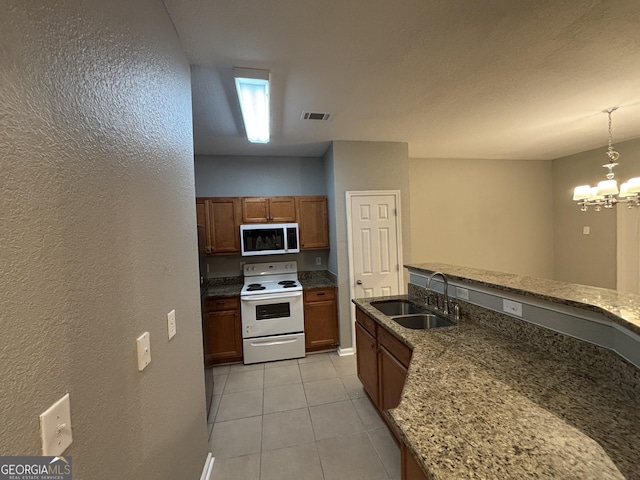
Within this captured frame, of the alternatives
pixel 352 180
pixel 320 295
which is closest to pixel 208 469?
pixel 320 295

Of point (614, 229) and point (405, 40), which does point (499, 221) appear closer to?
point (614, 229)

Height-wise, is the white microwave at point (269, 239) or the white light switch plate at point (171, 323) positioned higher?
the white microwave at point (269, 239)

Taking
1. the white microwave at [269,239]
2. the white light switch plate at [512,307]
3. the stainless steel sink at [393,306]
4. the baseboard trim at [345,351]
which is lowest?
the baseboard trim at [345,351]

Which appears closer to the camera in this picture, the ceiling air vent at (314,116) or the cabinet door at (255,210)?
the ceiling air vent at (314,116)

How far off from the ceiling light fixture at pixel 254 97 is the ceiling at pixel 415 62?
0.07 meters

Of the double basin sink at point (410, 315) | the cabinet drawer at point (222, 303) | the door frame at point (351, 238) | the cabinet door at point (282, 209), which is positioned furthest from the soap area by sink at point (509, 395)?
the cabinet door at point (282, 209)

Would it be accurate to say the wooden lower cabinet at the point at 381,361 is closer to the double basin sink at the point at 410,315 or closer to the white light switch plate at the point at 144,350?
the double basin sink at the point at 410,315

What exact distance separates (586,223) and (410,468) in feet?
17.7

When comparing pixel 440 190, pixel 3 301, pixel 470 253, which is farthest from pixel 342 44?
pixel 470 253

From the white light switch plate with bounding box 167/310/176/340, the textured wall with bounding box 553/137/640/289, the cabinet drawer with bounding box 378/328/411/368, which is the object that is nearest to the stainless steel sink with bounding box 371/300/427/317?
the cabinet drawer with bounding box 378/328/411/368

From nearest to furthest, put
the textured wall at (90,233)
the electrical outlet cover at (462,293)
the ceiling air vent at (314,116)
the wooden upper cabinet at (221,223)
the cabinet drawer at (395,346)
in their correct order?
the textured wall at (90,233) < the cabinet drawer at (395,346) < the electrical outlet cover at (462,293) < the ceiling air vent at (314,116) < the wooden upper cabinet at (221,223)

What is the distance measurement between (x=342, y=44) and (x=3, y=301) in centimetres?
193

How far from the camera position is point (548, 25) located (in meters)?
1.54

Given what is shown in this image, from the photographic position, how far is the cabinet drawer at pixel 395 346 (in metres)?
1.66
